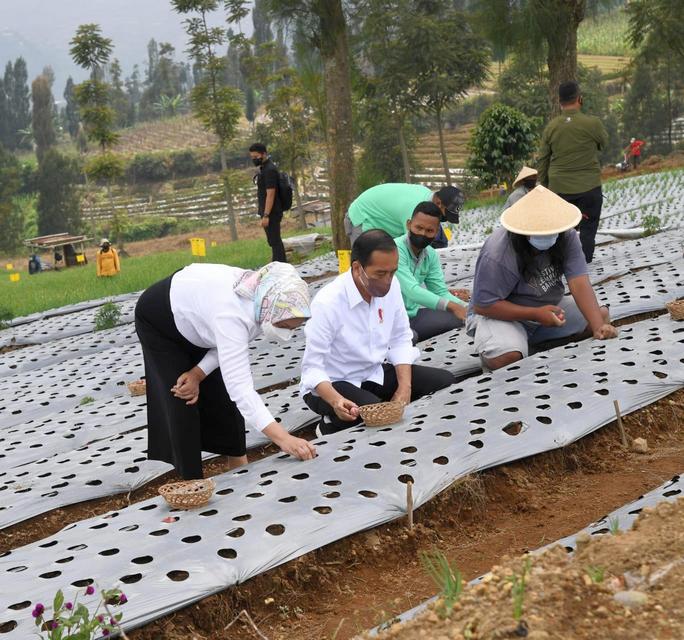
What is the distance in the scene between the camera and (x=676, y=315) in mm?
4137

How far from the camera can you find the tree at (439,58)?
24.4 metres

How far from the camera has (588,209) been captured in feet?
20.9

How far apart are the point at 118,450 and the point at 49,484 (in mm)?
388

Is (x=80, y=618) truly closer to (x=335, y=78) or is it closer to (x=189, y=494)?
(x=189, y=494)

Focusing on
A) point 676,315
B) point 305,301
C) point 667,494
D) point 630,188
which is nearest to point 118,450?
point 305,301

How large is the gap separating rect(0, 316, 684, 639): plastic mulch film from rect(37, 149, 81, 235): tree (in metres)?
44.1

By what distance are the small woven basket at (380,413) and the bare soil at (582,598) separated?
4.83 feet

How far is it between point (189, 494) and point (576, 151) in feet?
14.5

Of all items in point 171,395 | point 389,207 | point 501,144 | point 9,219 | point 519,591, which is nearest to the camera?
point 519,591

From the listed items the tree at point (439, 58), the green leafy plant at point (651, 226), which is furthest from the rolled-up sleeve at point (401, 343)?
the tree at point (439, 58)

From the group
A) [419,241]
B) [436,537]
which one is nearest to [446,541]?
[436,537]

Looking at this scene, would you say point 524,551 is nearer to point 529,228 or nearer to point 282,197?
point 529,228

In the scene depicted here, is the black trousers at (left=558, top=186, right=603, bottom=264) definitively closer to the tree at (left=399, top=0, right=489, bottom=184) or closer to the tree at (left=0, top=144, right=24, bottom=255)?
the tree at (left=399, top=0, right=489, bottom=184)

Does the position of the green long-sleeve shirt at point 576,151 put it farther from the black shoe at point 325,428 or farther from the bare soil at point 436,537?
the black shoe at point 325,428
